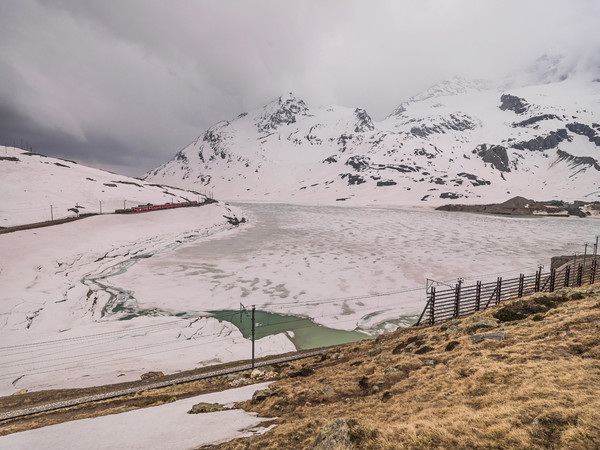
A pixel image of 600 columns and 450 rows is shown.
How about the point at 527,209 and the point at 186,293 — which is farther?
the point at 527,209

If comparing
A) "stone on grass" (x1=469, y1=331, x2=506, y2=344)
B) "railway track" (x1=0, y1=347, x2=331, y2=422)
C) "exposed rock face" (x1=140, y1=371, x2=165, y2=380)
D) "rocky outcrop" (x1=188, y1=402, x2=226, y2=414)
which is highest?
"stone on grass" (x1=469, y1=331, x2=506, y2=344)

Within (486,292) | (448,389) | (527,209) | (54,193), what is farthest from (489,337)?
(527,209)

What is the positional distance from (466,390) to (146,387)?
567 inches

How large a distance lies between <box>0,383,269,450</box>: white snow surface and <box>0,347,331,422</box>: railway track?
359 cm

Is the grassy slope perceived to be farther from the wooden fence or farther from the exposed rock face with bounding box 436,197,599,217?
the exposed rock face with bounding box 436,197,599,217

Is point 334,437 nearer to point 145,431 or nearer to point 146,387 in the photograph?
point 145,431

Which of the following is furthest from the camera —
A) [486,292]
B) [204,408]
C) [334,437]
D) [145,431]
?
[486,292]

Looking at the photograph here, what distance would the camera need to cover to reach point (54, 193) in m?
70.4

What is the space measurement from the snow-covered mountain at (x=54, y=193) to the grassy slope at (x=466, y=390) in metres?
62.8

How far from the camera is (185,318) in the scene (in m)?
23.8

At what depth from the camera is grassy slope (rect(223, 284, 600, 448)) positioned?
5.79 metres

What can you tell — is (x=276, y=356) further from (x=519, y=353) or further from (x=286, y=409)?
(x=519, y=353)

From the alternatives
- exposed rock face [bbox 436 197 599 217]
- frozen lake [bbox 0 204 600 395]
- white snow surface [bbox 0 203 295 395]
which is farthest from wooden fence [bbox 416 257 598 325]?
exposed rock face [bbox 436 197 599 217]

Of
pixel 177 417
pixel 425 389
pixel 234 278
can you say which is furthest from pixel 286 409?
pixel 234 278
